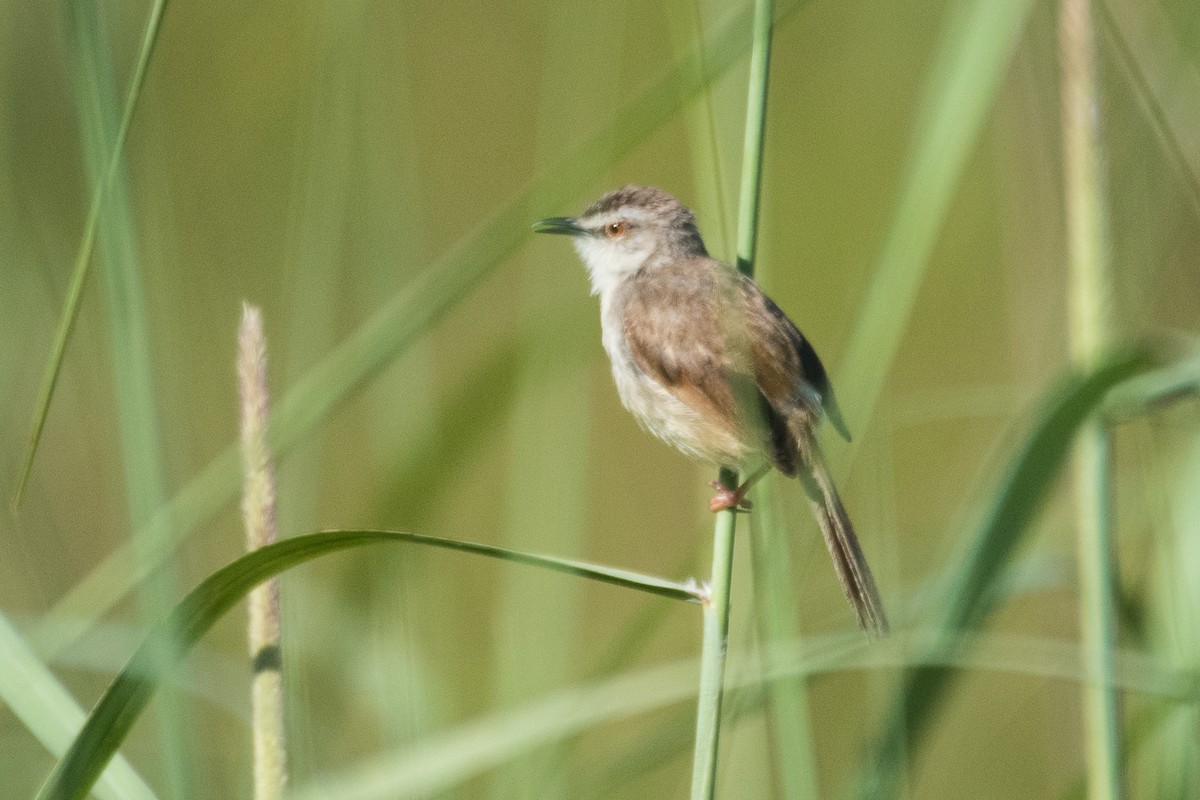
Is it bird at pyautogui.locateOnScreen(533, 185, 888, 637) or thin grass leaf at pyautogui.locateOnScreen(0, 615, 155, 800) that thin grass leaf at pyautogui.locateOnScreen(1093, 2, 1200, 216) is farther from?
thin grass leaf at pyautogui.locateOnScreen(0, 615, 155, 800)

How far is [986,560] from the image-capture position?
5.06ft

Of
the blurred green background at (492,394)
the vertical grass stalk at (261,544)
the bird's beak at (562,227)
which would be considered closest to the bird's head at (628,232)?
the bird's beak at (562,227)

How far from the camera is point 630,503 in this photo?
285 inches

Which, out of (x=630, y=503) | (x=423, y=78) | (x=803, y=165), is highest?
(x=423, y=78)

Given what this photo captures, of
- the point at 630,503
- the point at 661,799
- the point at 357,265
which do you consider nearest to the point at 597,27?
the point at 357,265

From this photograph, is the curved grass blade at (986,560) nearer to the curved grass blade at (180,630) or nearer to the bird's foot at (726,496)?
the curved grass blade at (180,630)

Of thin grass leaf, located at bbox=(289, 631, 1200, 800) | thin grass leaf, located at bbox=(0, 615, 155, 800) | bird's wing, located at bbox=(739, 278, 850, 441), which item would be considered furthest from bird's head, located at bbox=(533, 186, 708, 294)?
thin grass leaf, located at bbox=(0, 615, 155, 800)

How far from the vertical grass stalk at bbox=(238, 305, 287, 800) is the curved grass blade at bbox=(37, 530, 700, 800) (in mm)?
39

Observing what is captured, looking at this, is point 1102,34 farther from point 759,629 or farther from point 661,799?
point 661,799

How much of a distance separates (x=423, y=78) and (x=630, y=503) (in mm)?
3035

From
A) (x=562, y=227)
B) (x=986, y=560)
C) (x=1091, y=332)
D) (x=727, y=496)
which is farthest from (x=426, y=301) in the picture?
(x=562, y=227)

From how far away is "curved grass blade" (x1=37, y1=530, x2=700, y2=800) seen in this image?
1285mm

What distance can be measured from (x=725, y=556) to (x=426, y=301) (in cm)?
59

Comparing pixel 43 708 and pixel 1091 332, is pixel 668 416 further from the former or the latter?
pixel 43 708
